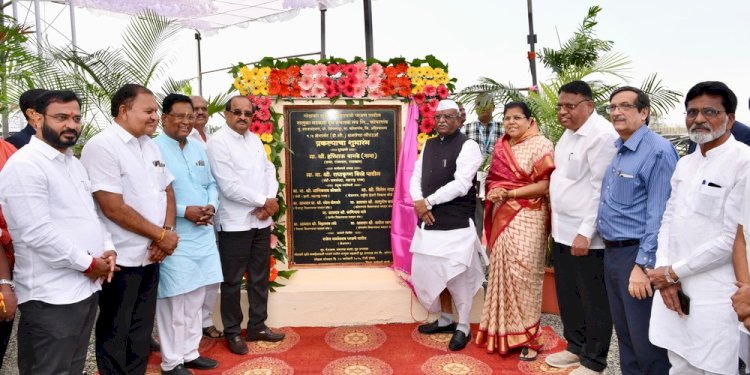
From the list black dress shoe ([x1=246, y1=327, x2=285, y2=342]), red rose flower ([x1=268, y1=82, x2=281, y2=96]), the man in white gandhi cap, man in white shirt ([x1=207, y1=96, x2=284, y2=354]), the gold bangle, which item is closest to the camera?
the gold bangle

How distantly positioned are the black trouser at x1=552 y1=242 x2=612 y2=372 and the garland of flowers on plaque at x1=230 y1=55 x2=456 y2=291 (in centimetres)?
185

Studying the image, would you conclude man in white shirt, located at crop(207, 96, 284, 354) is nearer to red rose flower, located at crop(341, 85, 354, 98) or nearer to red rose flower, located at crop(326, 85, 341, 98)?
red rose flower, located at crop(326, 85, 341, 98)

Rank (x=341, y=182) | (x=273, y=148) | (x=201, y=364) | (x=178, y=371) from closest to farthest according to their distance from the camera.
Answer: (x=178, y=371) → (x=201, y=364) → (x=273, y=148) → (x=341, y=182)

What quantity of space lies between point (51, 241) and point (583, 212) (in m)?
3.13

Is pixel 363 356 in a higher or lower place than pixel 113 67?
lower

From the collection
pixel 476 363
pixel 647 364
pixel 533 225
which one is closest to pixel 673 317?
pixel 647 364

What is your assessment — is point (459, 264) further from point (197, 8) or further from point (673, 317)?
point (197, 8)

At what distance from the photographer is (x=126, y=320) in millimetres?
3010

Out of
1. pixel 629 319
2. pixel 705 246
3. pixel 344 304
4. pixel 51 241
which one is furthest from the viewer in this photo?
pixel 344 304

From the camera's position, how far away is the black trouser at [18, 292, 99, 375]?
2.37 m

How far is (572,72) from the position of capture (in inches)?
206

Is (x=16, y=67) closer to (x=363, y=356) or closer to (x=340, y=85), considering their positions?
(x=340, y=85)

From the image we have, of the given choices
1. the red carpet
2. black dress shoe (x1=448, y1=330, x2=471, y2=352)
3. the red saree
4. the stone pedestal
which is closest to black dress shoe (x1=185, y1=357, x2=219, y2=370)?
the red carpet

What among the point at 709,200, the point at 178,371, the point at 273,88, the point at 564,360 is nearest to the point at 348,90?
the point at 273,88
